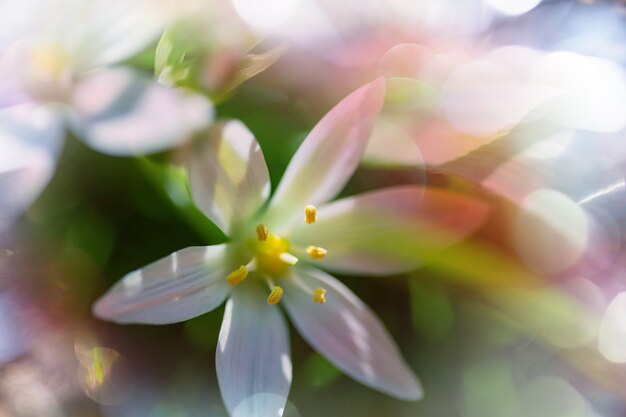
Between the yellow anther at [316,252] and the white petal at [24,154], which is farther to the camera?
the yellow anther at [316,252]

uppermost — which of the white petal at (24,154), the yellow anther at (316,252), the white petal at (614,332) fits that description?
the white petal at (24,154)

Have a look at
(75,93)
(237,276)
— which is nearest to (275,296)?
(237,276)

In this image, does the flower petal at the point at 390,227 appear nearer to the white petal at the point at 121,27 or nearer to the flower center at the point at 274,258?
the flower center at the point at 274,258

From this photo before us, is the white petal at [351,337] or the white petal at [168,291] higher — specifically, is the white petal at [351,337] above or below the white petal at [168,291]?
below

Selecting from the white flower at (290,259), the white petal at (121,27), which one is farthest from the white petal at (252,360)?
the white petal at (121,27)

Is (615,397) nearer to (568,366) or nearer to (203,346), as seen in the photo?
(568,366)
